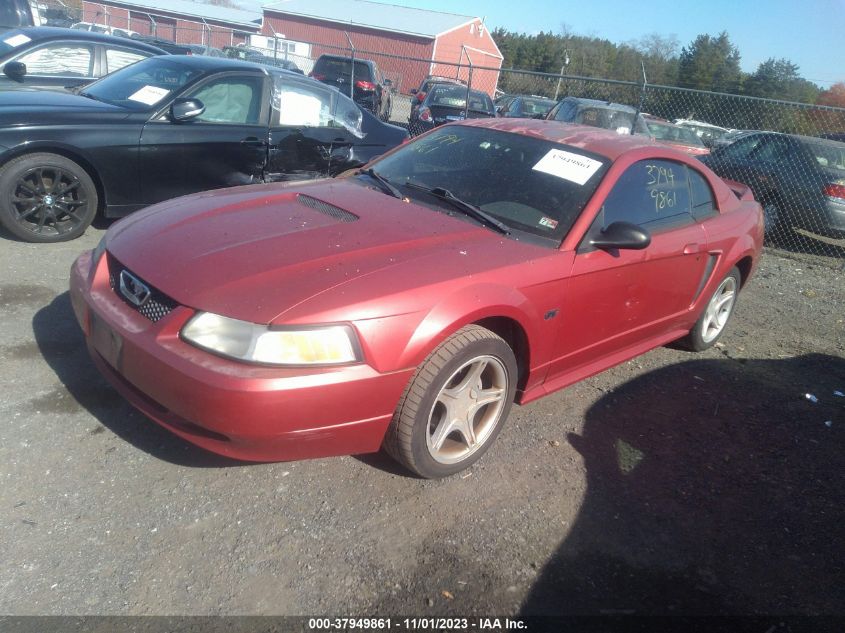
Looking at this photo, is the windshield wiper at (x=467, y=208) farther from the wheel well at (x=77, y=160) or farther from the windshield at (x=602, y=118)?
the windshield at (x=602, y=118)

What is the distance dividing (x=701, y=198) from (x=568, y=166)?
132 centimetres

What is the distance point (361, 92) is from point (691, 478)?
16.2 meters

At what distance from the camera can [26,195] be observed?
4941 mm

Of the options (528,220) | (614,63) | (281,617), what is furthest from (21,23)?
(614,63)

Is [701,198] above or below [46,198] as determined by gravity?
above

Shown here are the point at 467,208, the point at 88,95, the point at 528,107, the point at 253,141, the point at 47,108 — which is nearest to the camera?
the point at 467,208

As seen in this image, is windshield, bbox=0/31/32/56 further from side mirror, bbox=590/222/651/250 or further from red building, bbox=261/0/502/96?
red building, bbox=261/0/502/96

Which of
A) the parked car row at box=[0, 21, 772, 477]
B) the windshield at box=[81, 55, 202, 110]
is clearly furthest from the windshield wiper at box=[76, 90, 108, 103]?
the parked car row at box=[0, 21, 772, 477]

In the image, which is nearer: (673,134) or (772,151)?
(772,151)

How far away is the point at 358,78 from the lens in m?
18.0

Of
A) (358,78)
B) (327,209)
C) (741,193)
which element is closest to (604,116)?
(741,193)

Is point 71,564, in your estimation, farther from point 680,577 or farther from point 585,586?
point 680,577

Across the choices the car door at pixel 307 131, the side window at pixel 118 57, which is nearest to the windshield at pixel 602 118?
the car door at pixel 307 131

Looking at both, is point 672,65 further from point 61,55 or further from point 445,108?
point 61,55
